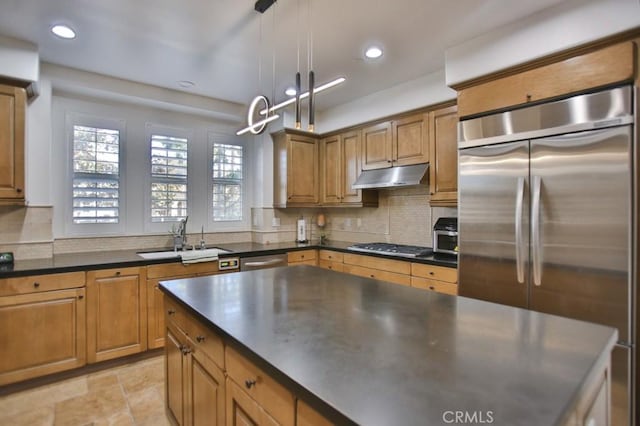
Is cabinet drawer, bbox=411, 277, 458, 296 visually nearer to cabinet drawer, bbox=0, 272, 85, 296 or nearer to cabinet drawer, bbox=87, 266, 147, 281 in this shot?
cabinet drawer, bbox=87, 266, 147, 281

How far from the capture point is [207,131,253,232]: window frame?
4.29 meters

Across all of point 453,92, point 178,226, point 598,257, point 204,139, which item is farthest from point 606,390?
point 204,139

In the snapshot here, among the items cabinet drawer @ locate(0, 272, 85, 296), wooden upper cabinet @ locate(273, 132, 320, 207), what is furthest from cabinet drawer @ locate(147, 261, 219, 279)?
wooden upper cabinet @ locate(273, 132, 320, 207)

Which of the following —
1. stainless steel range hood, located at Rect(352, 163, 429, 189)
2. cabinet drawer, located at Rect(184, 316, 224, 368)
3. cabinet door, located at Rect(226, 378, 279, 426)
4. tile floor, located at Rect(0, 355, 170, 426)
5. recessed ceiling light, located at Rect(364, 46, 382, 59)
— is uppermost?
recessed ceiling light, located at Rect(364, 46, 382, 59)

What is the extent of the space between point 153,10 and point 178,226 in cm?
239

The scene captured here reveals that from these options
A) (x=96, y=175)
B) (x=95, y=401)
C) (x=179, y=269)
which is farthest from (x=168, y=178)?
(x=95, y=401)

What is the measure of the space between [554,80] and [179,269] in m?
3.40

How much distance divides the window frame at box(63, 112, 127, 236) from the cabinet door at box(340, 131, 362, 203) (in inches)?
99.1

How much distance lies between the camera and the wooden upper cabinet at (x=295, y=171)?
431cm

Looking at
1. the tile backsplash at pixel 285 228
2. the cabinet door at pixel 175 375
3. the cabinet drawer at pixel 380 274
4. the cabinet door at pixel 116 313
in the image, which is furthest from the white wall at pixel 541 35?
the cabinet door at pixel 116 313

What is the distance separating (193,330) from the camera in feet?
5.34

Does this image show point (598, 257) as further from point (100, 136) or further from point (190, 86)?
point (100, 136)

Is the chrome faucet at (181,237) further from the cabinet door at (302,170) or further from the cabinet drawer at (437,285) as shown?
the cabinet drawer at (437,285)

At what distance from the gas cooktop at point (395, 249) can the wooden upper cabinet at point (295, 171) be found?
106 centimetres
